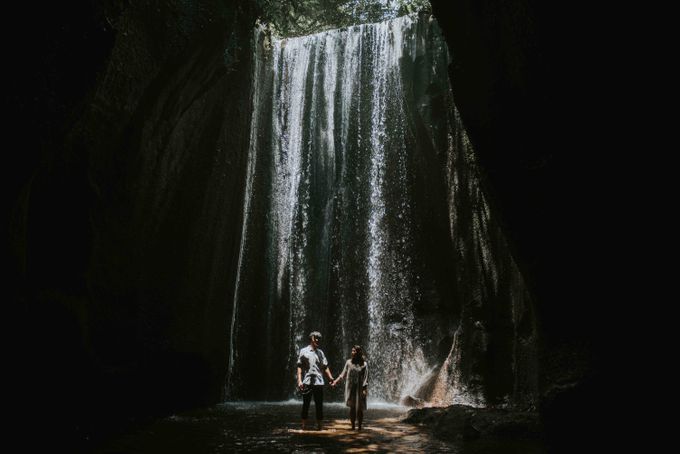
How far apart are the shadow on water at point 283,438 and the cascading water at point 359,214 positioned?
4453 millimetres

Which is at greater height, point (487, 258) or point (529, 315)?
point (487, 258)

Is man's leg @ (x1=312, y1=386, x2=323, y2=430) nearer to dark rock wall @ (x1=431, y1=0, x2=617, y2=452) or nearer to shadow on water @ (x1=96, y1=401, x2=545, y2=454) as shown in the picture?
shadow on water @ (x1=96, y1=401, x2=545, y2=454)

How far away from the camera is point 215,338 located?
13500mm

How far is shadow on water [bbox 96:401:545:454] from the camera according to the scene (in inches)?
265

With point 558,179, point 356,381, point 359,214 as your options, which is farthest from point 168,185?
point 558,179

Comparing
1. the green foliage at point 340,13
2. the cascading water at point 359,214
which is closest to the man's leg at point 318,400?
the cascading water at point 359,214

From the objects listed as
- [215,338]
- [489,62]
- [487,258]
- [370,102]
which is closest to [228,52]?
[370,102]

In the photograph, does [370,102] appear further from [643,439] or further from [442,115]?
[643,439]

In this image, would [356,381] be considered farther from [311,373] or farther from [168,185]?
Answer: [168,185]


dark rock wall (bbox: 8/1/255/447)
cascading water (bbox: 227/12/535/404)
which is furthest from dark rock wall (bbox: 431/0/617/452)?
cascading water (bbox: 227/12/535/404)

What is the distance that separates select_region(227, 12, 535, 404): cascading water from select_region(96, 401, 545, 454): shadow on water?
175 inches

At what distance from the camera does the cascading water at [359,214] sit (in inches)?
590

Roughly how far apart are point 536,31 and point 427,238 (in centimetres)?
1157

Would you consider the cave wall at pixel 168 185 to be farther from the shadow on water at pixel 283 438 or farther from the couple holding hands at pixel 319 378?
the couple holding hands at pixel 319 378
